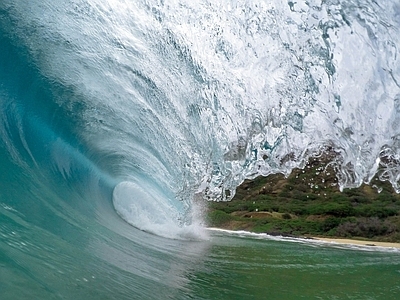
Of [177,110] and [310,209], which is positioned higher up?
[310,209]

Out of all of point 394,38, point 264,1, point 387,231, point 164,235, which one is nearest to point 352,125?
point 394,38

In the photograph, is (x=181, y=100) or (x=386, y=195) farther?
(x=386, y=195)

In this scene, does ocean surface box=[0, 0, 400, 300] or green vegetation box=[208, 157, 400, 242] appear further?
green vegetation box=[208, 157, 400, 242]

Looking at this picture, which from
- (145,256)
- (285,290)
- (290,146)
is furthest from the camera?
(290,146)

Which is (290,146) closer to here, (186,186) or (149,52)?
(186,186)
